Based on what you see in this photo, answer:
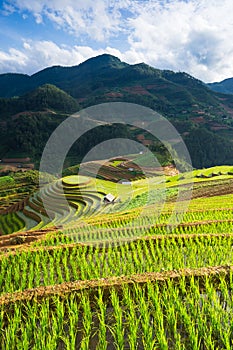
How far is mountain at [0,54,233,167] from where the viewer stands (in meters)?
78.8

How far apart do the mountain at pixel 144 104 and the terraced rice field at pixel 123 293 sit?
69921 millimetres

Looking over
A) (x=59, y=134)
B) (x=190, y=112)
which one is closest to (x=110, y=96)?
(x=190, y=112)

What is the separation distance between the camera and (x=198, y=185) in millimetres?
27625

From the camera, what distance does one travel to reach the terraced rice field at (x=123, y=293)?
2826 millimetres

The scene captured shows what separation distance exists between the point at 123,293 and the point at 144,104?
A: 12883 centimetres

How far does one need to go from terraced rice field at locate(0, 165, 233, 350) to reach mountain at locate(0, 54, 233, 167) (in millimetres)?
69921

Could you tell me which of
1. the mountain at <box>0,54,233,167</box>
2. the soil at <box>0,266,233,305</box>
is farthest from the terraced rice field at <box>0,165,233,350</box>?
the mountain at <box>0,54,233,167</box>

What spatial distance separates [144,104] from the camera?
12700cm

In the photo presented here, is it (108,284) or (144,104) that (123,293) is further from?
(144,104)

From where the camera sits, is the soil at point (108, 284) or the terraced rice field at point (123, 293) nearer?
the terraced rice field at point (123, 293)

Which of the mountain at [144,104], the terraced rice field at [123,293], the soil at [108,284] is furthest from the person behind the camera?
the mountain at [144,104]

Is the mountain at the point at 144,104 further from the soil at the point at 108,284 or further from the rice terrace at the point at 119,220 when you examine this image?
the soil at the point at 108,284

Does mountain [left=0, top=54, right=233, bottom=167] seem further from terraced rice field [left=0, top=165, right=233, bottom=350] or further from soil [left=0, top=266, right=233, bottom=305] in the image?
soil [left=0, top=266, right=233, bottom=305]

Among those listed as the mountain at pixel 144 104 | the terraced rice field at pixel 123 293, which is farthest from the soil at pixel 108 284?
the mountain at pixel 144 104
